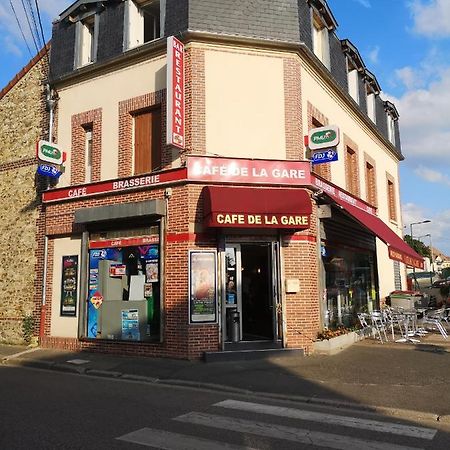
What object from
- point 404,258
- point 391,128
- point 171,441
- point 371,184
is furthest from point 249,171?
point 391,128

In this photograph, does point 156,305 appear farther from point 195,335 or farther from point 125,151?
point 125,151

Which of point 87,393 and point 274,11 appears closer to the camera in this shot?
point 87,393

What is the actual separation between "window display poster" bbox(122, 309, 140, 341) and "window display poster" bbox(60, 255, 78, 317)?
5.49 feet

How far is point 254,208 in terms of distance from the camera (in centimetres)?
1052

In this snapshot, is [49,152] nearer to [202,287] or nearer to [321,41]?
[202,287]

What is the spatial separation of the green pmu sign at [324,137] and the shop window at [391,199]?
9.85 metres

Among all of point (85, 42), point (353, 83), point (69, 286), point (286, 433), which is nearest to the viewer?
point (286, 433)

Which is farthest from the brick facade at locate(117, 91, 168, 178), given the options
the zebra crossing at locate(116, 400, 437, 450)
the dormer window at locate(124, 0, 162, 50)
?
the zebra crossing at locate(116, 400, 437, 450)

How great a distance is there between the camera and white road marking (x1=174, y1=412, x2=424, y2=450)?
516 centimetres

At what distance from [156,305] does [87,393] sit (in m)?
3.77

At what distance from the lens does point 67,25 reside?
13945 millimetres

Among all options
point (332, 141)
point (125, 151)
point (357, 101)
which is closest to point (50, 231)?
point (125, 151)

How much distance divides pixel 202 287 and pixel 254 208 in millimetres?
2148

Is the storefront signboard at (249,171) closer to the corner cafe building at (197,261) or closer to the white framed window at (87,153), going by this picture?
the corner cafe building at (197,261)
